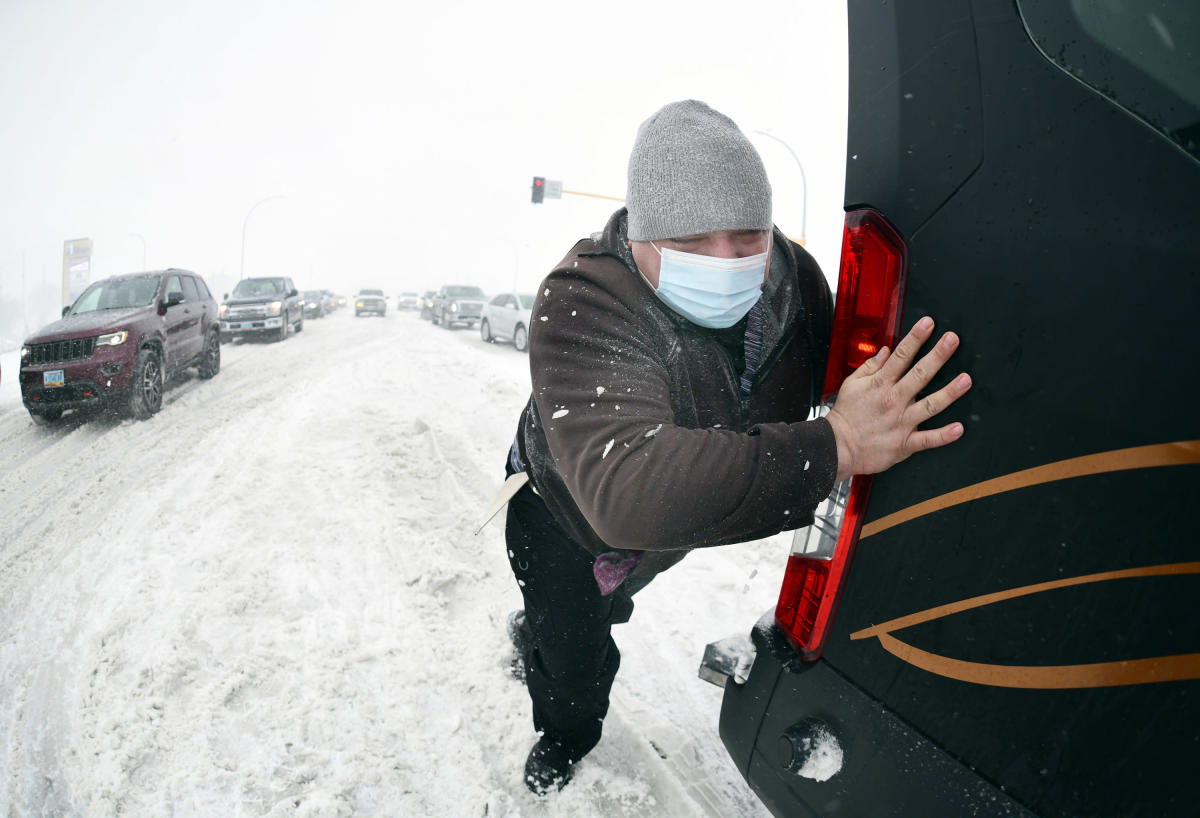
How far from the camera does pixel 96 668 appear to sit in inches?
103

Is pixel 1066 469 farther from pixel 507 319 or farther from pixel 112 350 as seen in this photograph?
pixel 507 319

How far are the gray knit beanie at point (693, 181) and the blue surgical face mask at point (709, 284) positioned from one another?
0.07m

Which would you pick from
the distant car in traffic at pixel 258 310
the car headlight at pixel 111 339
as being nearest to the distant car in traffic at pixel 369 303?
the distant car in traffic at pixel 258 310

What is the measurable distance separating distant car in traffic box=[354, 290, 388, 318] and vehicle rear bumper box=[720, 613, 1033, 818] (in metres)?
32.3

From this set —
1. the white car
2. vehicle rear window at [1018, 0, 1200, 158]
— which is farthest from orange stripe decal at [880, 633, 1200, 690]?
the white car

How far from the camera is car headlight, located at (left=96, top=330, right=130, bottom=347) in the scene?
7.14m

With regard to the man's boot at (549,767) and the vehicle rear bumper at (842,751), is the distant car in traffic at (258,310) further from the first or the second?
the vehicle rear bumper at (842,751)

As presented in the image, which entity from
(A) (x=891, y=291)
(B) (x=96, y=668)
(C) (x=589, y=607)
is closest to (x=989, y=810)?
(A) (x=891, y=291)

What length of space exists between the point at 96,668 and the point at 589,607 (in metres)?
2.31

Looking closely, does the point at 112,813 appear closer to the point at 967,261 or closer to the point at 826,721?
the point at 826,721

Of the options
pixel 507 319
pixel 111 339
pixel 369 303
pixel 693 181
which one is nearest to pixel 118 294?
pixel 111 339

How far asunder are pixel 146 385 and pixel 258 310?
9354mm

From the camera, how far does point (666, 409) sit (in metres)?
1.27

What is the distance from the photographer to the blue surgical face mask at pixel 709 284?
1.42 m
